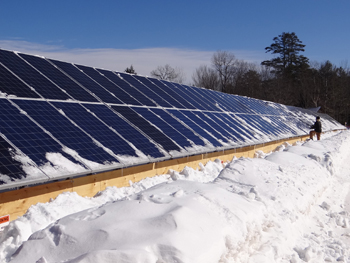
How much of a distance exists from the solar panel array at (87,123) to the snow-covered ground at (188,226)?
68cm

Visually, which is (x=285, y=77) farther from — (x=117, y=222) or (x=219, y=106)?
(x=117, y=222)

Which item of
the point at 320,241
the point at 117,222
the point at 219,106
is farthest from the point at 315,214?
the point at 219,106

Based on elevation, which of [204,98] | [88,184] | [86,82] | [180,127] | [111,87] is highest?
[86,82]

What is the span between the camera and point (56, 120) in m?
7.80

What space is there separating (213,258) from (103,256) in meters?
1.42

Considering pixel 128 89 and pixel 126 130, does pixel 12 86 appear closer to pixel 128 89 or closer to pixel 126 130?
pixel 126 130

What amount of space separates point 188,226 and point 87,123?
439cm

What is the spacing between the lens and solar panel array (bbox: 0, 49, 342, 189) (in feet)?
21.1

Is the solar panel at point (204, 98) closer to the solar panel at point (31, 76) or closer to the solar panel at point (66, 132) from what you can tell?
the solar panel at point (31, 76)

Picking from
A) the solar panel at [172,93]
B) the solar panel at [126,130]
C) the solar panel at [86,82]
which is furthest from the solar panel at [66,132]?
the solar panel at [172,93]

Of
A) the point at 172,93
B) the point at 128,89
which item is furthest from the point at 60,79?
the point at 172,93

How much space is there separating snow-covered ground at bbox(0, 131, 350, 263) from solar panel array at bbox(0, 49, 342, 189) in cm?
68

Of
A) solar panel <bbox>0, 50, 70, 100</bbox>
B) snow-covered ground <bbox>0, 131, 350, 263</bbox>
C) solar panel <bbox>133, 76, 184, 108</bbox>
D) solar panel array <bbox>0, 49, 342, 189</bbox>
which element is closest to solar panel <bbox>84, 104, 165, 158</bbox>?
solar panel array <bbox>0, 49, 342, 189</bbox>

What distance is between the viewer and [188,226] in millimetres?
4930
